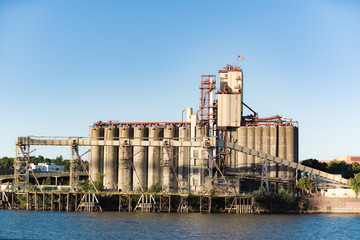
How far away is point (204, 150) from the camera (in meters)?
133

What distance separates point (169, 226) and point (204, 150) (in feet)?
123

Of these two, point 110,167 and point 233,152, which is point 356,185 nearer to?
point 233,152

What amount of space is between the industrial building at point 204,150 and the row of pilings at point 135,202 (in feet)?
24.6

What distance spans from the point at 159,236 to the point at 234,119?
67740 mm

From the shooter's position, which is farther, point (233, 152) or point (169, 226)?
point (233, 152)

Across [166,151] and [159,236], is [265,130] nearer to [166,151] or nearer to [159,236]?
[166,151]

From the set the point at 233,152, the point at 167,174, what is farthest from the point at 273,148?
the point at 167,174

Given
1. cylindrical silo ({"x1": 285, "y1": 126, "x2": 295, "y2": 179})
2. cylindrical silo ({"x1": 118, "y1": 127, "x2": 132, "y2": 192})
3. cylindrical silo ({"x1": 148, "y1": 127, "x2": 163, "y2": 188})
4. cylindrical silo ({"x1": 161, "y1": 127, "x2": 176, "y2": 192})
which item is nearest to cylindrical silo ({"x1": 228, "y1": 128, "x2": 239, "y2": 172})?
cylindrical silo ({"x1": 285, "y1": 126, "x2": 295, "y2": 179})

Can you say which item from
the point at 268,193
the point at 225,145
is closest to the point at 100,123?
the point at 225,145

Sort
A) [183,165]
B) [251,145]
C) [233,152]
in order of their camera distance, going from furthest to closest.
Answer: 1. [233,152]
2. [251,145]
3. [183,165]

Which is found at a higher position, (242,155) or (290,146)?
(290,146)

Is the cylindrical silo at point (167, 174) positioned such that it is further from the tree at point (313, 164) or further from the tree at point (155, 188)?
the tree at point (313, 164)

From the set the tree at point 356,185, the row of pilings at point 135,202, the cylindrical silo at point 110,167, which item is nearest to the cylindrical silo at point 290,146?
the tree at point 356,185

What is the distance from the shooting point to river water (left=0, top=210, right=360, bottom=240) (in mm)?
88375
